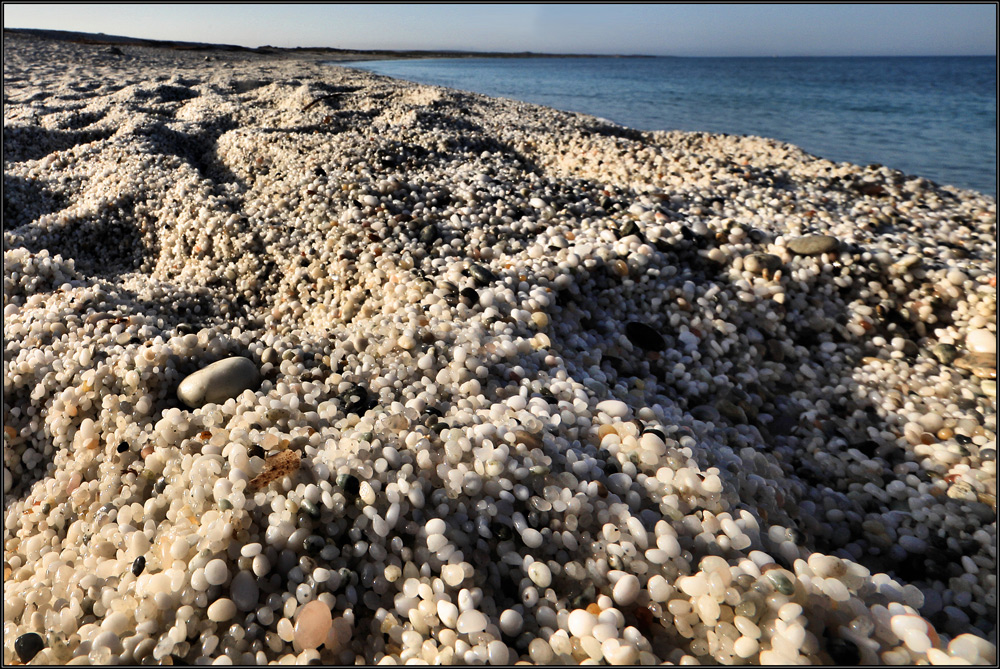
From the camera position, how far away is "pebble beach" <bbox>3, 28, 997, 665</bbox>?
1.47 m

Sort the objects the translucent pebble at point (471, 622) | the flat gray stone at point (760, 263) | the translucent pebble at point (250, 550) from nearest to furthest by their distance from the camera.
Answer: the translucent pebble at point (471, 622) < the translucent pebble at point (250, 550) < the flat gray stone at point (760, 263)

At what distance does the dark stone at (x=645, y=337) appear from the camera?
3.06 meters

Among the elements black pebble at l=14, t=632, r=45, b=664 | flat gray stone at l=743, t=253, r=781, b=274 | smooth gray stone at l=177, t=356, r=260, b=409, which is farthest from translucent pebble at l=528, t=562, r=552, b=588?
flat gray stone at l=743, t=253, r=781, b=274

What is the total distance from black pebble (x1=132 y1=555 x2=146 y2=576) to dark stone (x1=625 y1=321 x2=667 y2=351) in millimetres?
2448

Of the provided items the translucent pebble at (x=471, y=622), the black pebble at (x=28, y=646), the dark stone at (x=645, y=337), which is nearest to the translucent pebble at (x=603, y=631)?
the translucent pebble at (x=471, y=622)

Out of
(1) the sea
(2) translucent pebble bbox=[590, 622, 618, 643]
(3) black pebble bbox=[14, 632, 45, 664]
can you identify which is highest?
(1) the sea

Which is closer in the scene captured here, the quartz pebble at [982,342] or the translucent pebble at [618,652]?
the translucent pebble at [618,652]

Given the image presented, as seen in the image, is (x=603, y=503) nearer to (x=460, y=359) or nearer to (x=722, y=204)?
(x=460, y=359)

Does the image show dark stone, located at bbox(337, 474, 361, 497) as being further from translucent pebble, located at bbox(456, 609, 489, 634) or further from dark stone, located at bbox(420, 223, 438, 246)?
dark stone, located at bbox(420, 223, 438, 246)

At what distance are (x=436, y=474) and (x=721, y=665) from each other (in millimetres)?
974

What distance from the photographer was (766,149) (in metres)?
8.97

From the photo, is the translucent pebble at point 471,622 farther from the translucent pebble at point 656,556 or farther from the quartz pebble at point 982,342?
the quartz pebble at point 982,342

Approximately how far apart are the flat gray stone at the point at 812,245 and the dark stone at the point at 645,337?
4.75 ft

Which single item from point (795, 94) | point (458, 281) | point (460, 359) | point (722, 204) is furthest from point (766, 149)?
point (795, 94)
